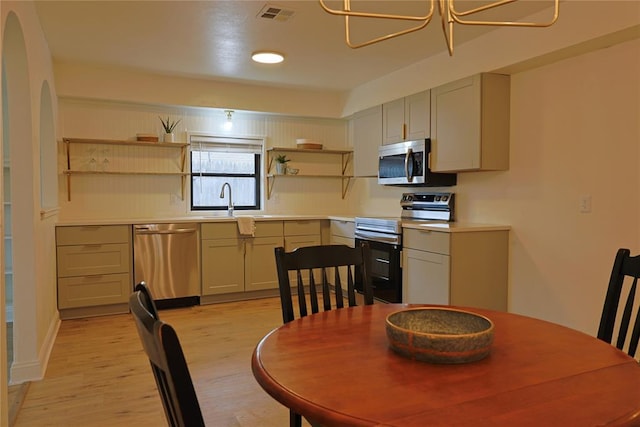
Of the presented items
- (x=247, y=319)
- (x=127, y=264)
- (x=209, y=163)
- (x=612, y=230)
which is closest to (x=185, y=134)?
(x=209, y=163)

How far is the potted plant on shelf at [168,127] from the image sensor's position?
491 centimetres

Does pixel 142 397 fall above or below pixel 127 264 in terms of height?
below

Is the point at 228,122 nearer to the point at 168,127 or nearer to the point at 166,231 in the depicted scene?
the point at 168,127

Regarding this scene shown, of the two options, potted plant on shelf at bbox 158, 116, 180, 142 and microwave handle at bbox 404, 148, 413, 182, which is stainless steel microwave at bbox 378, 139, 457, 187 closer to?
microwave handle at bbox 404, 148, 413, 182

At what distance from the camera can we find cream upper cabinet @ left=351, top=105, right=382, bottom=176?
488 centimetres

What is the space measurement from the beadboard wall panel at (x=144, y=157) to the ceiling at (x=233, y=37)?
1.80 feet

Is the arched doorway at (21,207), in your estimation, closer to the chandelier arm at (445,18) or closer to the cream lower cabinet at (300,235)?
the chandelier arm at (445,18)

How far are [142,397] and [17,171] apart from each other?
151 cm

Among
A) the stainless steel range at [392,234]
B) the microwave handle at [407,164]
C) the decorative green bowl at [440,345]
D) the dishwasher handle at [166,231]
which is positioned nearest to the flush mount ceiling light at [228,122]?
the dishwasher handle at [166,231]

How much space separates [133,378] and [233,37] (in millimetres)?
2549

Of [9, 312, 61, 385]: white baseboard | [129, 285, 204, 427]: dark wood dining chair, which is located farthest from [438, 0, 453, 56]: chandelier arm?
[9, 312, 61, 385]: white baseboard

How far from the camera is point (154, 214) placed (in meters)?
5.01

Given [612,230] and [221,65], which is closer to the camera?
[612,230]

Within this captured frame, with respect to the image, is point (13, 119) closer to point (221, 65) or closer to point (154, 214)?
point (221, 65)
